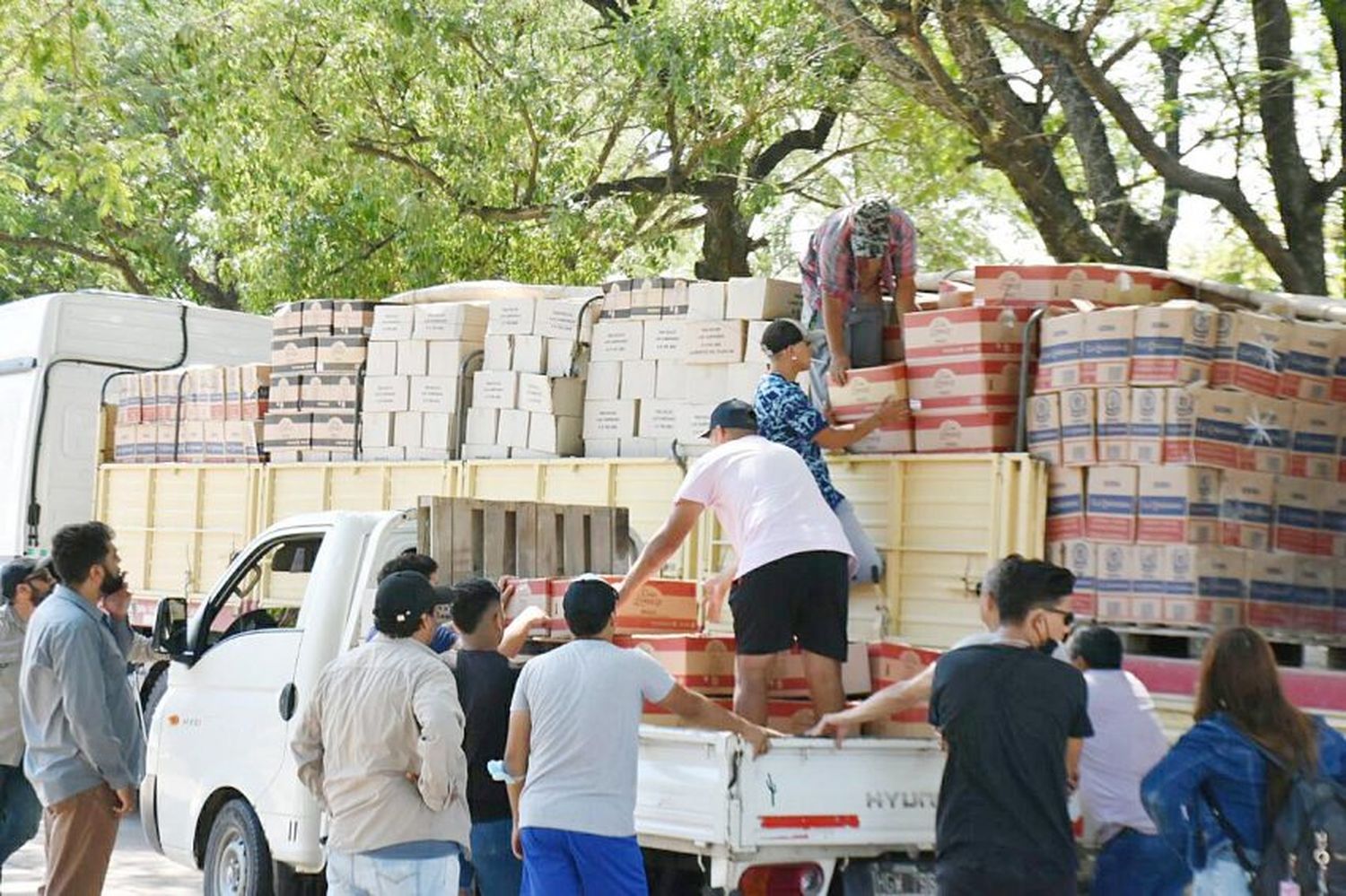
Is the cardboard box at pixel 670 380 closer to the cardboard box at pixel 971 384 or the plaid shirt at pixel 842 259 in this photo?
the plaid shirt at pixel 842 259

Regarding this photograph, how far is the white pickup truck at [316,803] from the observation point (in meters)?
6.49

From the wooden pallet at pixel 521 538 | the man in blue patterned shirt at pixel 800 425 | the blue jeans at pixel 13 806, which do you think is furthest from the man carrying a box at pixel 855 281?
the blue jeans at pixel 13 806

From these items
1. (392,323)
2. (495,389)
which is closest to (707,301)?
(495,389)

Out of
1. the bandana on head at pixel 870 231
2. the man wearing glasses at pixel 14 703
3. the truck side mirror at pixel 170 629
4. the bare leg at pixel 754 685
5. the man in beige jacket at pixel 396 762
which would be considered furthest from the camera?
the truck side mirror at pixel 170 629

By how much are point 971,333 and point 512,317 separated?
153 inches

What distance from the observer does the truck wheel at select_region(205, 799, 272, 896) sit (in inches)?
352

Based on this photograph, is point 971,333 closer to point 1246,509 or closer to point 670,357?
point 1246,509

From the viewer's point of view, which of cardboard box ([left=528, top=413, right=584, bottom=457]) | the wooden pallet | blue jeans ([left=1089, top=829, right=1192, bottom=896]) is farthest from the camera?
cardboard box ([left=528, top=413, right=584, bottom=457])

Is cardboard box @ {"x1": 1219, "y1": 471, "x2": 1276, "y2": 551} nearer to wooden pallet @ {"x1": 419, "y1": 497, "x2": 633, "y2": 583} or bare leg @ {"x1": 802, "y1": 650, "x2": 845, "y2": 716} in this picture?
bare leg @ {"x1": 802, "y1": 650, "x2": 845, "y2": 716}

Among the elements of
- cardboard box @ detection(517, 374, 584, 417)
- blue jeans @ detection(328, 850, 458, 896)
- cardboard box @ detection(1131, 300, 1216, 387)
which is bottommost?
blue jeans @ detection(328, 850, 458, 896)

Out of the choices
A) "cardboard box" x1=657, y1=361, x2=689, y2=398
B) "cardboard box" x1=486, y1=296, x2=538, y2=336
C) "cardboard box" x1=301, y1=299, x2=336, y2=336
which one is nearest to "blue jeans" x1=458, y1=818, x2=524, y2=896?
"cardboard box" x1=657, y1=361, x2=689, y2=398

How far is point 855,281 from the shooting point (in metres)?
9.55

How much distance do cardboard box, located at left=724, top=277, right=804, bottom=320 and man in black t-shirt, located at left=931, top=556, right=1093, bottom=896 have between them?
4557 millimetres

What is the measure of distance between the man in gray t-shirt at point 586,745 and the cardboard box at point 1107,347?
256cm
